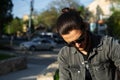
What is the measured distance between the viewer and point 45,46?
5478 cm

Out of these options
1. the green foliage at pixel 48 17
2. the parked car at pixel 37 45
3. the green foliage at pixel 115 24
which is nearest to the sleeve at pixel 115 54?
the parked car at pixel 37 45

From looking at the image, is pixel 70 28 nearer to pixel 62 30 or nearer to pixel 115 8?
pixel 62 30

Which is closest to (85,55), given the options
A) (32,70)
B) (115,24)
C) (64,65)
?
(64,65)

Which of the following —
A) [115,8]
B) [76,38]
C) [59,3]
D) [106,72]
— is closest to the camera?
[76,38]

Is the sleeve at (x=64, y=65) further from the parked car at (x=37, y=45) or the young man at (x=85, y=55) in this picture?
the parked car at (x=37, y=45)

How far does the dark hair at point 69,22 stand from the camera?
3.16m

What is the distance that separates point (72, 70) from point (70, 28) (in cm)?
41

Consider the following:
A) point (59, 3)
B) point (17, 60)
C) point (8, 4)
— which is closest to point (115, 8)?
point (8, 4)

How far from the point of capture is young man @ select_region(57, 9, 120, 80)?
321 centimetres

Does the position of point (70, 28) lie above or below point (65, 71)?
above

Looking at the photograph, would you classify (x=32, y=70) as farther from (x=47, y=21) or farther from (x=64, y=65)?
(x=47, y=21)

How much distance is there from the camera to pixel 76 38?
3.15 m

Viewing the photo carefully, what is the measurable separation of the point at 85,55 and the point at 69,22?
0.31m

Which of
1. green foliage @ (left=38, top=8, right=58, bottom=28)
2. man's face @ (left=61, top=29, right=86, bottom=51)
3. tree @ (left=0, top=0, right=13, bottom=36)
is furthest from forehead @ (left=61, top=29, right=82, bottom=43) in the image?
green foliage @ (left=38, top=8, right=58, bottom=28)
